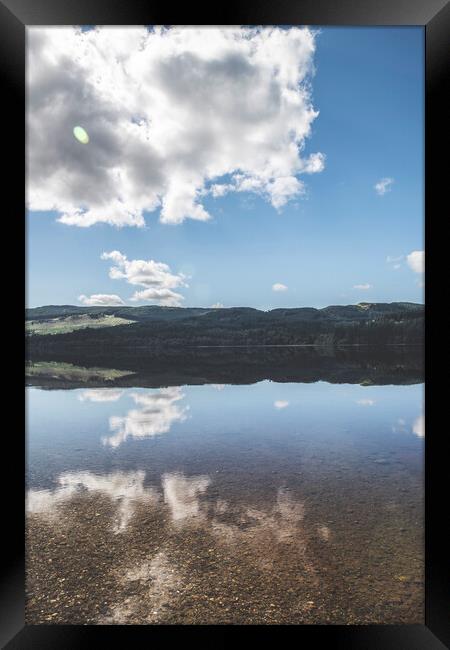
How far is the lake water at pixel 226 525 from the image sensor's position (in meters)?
3.39

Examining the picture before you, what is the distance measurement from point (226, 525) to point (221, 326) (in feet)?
364

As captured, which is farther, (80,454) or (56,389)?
(56,389)

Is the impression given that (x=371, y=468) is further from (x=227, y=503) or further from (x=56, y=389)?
(x=56, y=389)

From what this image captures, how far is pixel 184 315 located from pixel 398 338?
8266 centimetres

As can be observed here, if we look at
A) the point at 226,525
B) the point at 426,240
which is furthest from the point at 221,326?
the point at 426,240

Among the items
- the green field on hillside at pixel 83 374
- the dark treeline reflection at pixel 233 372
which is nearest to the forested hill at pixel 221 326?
the dark treeline reflection at pixel 233 372

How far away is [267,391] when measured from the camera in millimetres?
21250

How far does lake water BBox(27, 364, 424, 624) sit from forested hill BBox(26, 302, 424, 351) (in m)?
65.7

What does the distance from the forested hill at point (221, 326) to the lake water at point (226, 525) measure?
6571 centimetres

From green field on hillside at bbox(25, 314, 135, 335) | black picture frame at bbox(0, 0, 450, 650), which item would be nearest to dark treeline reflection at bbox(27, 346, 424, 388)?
black picture frame at bbox(0, 0, 450, 650)

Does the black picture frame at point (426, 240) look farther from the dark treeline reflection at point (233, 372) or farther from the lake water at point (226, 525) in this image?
the dark treeline reflection at point (233, 372)

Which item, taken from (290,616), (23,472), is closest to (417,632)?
(290,616)

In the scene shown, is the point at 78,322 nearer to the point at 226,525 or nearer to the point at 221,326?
the point at 221,326

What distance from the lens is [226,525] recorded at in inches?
197
